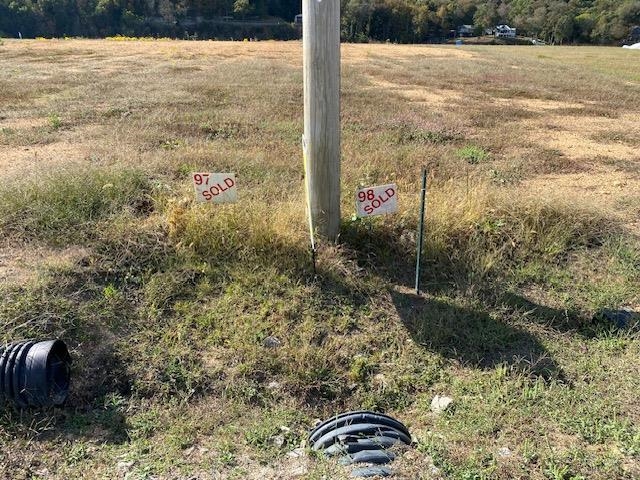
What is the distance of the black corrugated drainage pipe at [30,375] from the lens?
105 inches

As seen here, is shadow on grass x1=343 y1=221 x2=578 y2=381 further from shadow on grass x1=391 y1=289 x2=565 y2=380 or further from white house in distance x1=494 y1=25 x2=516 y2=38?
white house in distance x1=494 y1=25 x2=516 y2=38

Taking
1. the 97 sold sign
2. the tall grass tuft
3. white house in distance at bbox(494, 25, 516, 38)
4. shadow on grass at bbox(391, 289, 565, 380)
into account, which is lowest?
shadow on grass at bbox(391, 289, 565, 380)

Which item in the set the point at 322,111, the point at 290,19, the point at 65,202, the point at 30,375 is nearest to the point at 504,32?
the point at 290,19

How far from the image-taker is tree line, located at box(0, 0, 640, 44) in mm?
61531

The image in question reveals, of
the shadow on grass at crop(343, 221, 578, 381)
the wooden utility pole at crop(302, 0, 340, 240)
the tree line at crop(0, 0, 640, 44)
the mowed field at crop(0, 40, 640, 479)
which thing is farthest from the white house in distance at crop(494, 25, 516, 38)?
the wooden utility pole at crop(302, 0, 340, 240)

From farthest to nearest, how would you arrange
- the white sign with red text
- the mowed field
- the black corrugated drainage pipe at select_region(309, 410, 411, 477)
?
the white sign with red text < the mowed field < the black corrugated drainage pipe at select_region(309, 410, 411, 477)

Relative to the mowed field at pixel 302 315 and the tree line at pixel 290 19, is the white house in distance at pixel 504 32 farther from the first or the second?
the mowed field at pixel 302 315

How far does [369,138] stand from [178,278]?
487cm

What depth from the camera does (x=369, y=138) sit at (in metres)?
7.81

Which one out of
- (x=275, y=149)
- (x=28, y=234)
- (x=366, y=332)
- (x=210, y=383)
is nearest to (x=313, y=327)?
(x=366, y=332)

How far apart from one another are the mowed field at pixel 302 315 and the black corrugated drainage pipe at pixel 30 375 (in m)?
0.08

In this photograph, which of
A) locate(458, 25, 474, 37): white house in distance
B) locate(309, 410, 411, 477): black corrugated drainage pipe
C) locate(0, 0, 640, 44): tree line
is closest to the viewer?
locate(309, 410, 411, 477): black corrugated drainage pipe

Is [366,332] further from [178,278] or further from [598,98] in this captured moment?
[598,98]

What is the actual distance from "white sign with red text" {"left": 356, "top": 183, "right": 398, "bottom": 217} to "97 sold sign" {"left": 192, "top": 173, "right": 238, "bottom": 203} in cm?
99
